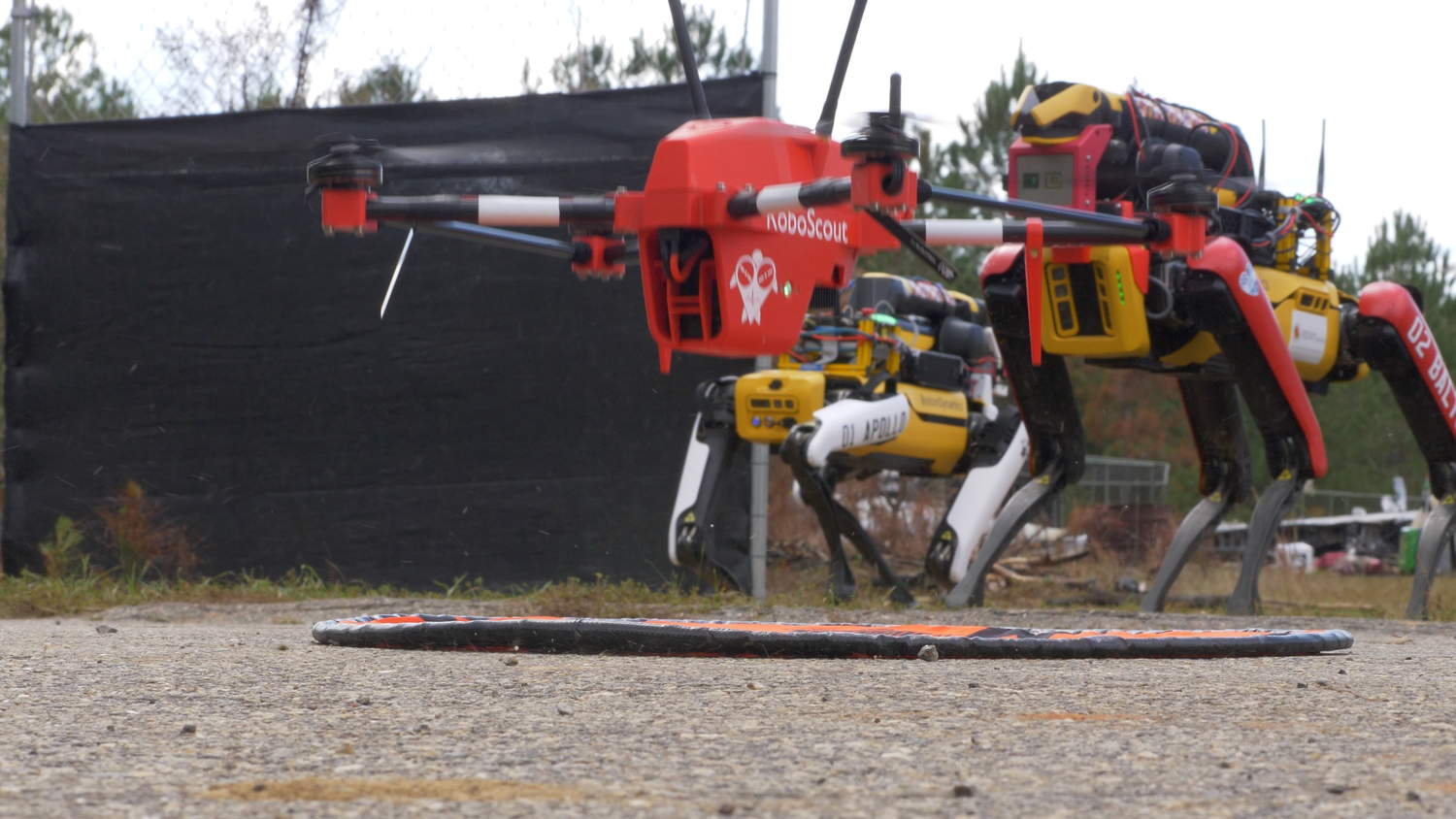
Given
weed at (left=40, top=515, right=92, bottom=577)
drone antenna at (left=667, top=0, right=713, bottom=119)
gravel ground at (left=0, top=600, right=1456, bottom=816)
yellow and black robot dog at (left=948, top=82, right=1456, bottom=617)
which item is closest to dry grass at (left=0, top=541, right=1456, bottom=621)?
weed at (left=40, top=515, right=92, bottom=577)

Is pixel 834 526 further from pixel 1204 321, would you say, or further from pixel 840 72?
pixel 840 72

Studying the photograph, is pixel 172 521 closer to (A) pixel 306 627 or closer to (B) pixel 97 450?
(B) pixel 97 450

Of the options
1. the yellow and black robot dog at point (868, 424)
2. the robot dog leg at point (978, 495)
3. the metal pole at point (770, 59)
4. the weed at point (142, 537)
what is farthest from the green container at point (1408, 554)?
the weed at point (142, 537)

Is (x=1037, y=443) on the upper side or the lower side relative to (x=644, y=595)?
upper

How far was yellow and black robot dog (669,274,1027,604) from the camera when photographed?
263 inches

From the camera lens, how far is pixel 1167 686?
311cm

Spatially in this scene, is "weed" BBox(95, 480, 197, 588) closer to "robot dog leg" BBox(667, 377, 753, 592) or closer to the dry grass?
the dry grass

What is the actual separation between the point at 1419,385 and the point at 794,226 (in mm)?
3189

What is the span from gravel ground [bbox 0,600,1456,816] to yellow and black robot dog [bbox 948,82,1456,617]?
2.52m

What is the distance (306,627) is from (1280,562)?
831 centimetres

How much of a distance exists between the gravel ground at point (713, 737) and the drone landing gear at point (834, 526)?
9.61 feet

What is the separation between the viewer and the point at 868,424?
23.0 feet

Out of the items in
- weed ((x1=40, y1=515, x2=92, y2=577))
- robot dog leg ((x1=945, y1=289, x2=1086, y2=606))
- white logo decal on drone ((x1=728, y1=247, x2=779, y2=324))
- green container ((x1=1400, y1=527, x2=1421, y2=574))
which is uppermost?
white logo decal on drone ((x1=728, y1=247, x2=779, y2=324))

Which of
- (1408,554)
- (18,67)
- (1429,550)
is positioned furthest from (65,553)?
(1408,554)
